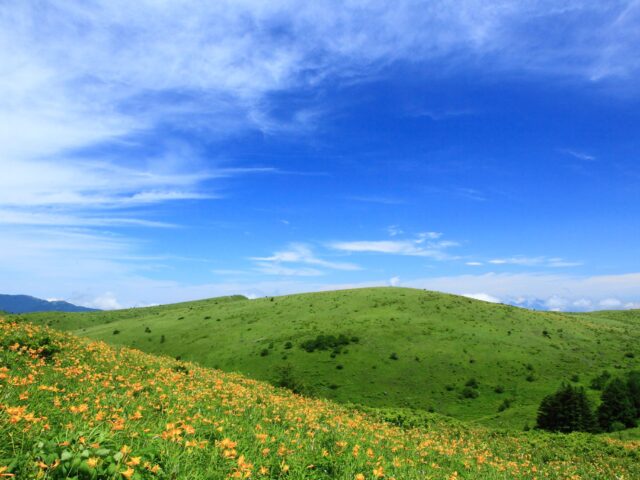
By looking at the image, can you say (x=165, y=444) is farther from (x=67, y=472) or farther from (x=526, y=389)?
(x=526, y=389)

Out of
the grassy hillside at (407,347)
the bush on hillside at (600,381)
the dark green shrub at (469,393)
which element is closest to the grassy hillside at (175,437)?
the grassy hillside at (407,347)

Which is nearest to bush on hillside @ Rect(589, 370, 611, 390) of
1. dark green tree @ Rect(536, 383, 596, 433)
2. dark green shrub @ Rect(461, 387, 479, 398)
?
dark green tree @ Rect(536, 383, 596, 433)

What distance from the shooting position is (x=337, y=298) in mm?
107250

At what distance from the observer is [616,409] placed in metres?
43.2

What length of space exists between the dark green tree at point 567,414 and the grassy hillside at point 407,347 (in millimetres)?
3748

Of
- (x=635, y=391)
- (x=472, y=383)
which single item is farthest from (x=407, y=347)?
(x=635, y=391)

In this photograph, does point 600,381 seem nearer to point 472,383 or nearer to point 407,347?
point 472,383

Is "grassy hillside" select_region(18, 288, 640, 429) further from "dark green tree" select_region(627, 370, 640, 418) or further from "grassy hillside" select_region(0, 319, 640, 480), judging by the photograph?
"grassy hillside" select_region(0, 319, 640, 480)

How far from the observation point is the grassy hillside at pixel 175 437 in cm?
531

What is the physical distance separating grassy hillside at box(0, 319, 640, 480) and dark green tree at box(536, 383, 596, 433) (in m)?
24.0

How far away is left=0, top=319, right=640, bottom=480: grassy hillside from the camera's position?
5.31 metres

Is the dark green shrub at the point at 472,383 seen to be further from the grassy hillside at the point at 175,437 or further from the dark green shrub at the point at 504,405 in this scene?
the grassy hillside at the point at 175,437

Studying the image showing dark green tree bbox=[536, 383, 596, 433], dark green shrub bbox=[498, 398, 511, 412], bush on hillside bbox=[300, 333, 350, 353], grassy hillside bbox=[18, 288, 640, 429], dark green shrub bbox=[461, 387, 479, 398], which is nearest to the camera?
dark green tree bbox=[536, 383, 596, 433]

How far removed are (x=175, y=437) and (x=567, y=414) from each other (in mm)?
47370
